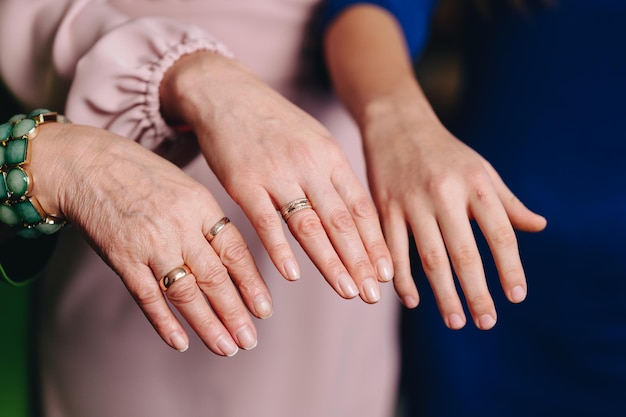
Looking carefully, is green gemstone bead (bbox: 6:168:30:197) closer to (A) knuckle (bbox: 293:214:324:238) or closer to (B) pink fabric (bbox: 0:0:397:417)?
(B) pink fabric (bbox: 0:0:397:417)

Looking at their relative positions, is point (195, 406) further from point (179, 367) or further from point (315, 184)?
point (315, 184)

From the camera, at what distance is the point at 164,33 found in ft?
2.01

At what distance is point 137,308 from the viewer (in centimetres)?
66

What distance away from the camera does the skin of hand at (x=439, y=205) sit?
0.51 meters

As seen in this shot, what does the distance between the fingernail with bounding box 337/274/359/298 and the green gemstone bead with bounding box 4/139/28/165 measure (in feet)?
0.98

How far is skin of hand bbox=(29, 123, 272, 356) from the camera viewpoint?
47 centimetres

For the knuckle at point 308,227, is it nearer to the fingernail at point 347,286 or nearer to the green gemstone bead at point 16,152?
the fingernail at point 347,286

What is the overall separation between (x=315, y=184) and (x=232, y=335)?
0.48 ft

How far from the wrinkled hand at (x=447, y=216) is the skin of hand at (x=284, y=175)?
0.03 m

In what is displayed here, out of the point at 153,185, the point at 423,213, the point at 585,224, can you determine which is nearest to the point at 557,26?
the point at 585,224

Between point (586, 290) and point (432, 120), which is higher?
point (432, 120)

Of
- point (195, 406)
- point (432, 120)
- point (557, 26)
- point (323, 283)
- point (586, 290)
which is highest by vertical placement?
point (557, 26)

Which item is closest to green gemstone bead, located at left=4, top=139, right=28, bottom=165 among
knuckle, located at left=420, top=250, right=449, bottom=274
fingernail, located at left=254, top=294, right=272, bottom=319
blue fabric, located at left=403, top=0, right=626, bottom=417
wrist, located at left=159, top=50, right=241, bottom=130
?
wrist, located at left=159, top=50, right=241, bottom=130

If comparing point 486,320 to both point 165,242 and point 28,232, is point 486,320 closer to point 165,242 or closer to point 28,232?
point 165,242
